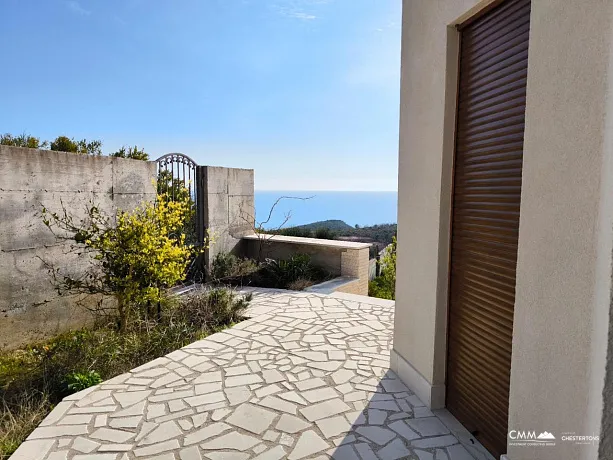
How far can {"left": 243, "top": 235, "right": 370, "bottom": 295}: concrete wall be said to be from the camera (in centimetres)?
841

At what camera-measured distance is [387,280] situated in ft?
27.9

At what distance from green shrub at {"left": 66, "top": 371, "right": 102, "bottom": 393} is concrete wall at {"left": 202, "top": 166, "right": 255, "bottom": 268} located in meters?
4.15

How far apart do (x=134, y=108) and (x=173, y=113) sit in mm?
1073

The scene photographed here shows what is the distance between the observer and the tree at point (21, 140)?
337 inches

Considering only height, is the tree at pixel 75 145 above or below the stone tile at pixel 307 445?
above

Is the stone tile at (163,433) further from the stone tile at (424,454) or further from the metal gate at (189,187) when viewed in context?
the metal gate at (189,187)

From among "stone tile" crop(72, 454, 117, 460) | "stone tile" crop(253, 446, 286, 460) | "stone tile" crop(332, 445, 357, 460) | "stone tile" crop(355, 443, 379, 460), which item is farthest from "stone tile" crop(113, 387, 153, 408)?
"stone tile" crop(355, 443, 379, 460)

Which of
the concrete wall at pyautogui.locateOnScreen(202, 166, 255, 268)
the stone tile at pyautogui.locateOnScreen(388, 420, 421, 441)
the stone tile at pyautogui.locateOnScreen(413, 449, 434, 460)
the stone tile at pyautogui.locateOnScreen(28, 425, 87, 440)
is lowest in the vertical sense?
the stone tile at pyautogui.locateOnScreen(28, 425, 87, 440)

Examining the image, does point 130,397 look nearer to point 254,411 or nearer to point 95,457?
point 95,457

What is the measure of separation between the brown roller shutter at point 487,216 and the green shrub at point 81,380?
11.5ft

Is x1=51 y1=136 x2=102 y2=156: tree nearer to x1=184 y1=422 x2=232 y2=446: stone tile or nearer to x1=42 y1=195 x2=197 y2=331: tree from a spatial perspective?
x1=42 y1=195 x2=197 y2=331: tree

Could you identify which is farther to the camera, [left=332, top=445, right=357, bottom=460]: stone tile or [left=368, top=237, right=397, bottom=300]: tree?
[left=368, top=237, right=397, bottom=300]: tree

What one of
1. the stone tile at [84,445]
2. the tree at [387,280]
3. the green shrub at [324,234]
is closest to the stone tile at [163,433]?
the stone tile at [84,445]

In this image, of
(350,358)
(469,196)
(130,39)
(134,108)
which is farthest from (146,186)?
(469,196)
